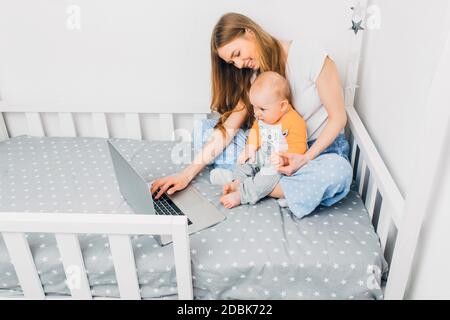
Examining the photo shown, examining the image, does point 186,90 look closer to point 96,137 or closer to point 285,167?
point 96,137

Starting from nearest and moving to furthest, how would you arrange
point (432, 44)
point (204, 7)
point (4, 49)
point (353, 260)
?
point (432, 44) < point (353, 260) < point (204, 7) < point (4, 49)

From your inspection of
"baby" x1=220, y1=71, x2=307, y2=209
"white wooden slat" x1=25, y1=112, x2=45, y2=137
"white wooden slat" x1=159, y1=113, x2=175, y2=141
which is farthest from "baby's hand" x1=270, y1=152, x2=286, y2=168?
"white wooden slat" x1=25, y1=112, x2=45, y2=137

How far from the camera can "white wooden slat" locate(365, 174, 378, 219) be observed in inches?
48.1

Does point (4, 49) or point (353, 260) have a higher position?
point (4, 49)

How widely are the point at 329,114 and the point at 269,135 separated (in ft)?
0.60

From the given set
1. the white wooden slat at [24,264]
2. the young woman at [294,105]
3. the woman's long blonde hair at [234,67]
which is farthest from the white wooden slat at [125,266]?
the woman's long blonde hair at [234,67]

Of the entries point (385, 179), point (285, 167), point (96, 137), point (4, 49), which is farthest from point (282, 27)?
point (4, 49)

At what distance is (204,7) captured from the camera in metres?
1.47

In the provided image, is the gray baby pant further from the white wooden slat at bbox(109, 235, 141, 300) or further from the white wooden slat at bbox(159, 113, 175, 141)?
the white wooden slat at bbox(159, 113, 175, 141)

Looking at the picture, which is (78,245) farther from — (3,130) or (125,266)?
(3,130)

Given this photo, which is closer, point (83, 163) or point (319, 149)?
point (319, 149)

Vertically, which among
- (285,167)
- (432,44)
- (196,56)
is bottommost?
(285,167)

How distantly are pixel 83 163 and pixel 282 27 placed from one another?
0.82m

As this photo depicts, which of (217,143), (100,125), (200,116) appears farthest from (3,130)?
(217,143)
